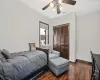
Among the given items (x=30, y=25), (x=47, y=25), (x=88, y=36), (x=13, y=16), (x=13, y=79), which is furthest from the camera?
(x=47, y=25)

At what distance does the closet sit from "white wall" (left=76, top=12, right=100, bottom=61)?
63 centimetres

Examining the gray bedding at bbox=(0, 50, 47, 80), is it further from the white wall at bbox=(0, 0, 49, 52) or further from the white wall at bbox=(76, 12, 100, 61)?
the white wall at bbox=(76, 12, 100, 61)

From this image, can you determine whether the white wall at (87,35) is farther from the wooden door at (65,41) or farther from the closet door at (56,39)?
the closet door at (56,39)

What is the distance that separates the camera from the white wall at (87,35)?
11.6 ft

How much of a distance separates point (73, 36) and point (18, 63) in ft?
9.58

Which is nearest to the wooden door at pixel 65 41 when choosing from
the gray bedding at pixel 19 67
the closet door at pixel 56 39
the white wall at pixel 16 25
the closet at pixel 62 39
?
the closet at pixel 62 39

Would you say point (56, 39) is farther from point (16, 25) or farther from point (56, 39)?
point (16, 25)

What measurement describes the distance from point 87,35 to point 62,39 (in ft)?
4.28

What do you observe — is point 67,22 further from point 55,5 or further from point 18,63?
point 18,63

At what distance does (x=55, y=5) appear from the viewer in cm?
216

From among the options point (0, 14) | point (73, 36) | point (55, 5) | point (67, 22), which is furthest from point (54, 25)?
point (0, 14)

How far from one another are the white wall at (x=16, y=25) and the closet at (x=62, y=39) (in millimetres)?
1441

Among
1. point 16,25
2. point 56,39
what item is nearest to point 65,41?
point 56,39

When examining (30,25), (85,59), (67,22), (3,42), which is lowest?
(85,59)
